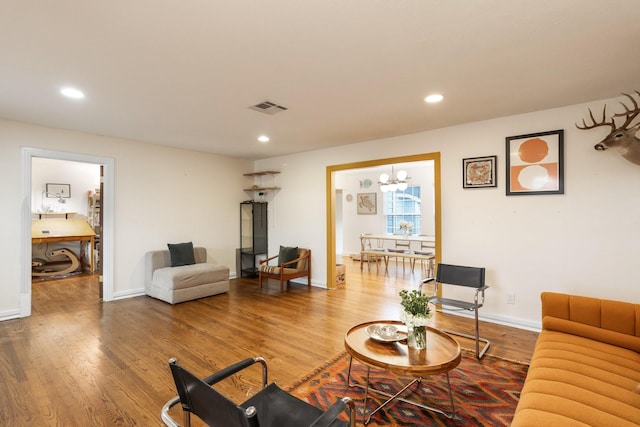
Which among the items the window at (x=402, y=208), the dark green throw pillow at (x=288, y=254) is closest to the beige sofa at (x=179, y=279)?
the dark green throw pillow at (x=288, y=254)

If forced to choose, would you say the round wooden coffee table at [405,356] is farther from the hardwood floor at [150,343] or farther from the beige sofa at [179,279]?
the beige sofa at [179,279]

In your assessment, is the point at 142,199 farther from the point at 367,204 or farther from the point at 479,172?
the point at 367,204

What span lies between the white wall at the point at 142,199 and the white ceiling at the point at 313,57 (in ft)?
2.00

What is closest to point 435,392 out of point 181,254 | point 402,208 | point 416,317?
point 416,317

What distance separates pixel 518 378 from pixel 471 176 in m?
2.40

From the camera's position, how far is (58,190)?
7.29 m

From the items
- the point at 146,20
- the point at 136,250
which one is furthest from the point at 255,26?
the point at 136,250

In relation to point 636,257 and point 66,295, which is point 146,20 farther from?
point 66,295

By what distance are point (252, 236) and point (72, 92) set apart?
167 inches

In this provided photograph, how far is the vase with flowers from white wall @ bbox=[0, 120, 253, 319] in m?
4.71

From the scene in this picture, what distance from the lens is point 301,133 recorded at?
457cm

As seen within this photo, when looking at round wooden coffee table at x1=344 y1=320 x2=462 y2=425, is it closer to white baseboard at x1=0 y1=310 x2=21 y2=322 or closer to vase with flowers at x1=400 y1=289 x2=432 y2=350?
vase with flowers at x1=400 y1=289 x2=432 y2=350

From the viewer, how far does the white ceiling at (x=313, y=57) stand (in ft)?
5.98

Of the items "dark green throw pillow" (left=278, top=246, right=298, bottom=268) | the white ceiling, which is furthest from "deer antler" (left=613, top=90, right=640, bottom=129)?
"dark green throw pillow" (left=278, top=246, right=298, bottom=268)
